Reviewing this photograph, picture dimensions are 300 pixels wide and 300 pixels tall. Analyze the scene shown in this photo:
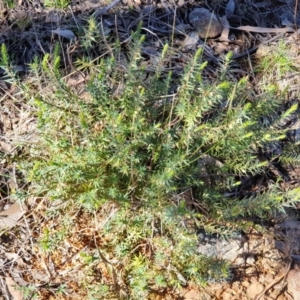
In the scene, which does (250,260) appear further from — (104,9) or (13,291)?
(104,9)

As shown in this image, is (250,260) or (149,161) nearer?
(149,161)

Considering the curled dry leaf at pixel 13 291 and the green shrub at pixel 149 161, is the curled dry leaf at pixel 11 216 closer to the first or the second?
Answer: the green shrub at pixel 149 161

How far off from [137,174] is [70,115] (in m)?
0.49

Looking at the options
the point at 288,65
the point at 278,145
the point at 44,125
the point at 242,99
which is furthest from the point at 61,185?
the point at 288,65

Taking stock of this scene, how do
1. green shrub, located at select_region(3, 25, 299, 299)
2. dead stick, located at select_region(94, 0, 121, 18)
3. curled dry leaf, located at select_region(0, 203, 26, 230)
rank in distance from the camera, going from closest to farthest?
green shrub, located at select_region(3, 25, 299, 299) < curled dry leaf, located at select_region(0, 203, 26, 230) < dead stick, located at select_region(94, 0, 121, 18)

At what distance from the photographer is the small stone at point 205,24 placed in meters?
3.54

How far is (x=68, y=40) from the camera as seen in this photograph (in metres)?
3.44

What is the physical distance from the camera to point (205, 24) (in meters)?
3.55

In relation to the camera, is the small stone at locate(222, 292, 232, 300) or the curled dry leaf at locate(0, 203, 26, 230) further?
the curled dry leaf at locate(0, 203, 26, 230)

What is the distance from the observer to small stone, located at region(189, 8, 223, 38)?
3.54m

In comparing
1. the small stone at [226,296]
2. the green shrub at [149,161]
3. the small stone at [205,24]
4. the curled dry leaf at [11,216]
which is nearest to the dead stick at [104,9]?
the small stone at [205,24]

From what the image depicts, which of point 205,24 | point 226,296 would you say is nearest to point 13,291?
point 226,296

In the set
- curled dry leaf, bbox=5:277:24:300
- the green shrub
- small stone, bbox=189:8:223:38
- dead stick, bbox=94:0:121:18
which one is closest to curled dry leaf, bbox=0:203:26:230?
the green shrub

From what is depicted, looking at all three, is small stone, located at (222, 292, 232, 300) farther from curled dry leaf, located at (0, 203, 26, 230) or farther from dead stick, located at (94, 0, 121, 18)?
dead stick, located at (94, 0, 121, 18)
